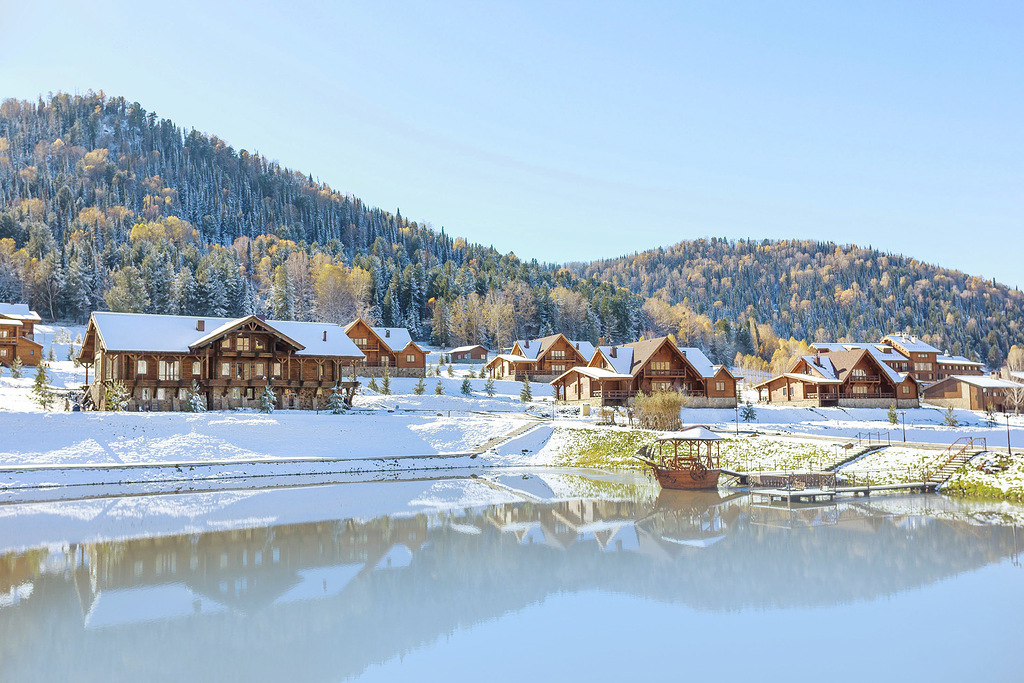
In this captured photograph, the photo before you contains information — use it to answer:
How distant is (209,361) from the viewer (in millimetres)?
48406

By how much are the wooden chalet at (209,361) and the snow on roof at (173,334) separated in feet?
0.19

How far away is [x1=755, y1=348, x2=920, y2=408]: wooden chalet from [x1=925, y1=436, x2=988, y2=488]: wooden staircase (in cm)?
2957

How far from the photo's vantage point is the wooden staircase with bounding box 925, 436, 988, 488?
30.8 m

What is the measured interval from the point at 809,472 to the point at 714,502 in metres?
6.59

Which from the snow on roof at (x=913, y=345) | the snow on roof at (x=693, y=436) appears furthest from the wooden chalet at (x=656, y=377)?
the snow on roof at (x=913, y=345)

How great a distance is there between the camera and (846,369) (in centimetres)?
6425

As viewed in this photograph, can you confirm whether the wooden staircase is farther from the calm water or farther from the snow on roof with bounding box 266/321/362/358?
the snow on roof with bounding box 266/321/362/358

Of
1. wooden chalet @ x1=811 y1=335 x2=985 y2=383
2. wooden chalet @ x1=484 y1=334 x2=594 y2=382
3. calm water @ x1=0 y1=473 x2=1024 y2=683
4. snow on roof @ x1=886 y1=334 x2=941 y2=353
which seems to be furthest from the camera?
snow on roof @ x1=886 y1=334 x2=941 y2=353

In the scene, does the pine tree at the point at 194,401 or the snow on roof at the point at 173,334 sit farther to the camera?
the snow on roof at the point at 173,334

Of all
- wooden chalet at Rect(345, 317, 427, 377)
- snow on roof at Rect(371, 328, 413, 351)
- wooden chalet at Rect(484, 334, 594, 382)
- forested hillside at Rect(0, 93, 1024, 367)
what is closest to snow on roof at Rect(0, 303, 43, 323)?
forested hillside at Rect(0, 93, 1024, 367)

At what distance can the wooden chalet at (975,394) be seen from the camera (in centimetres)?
6062

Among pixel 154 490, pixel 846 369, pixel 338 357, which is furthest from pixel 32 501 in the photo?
pixel 846 369

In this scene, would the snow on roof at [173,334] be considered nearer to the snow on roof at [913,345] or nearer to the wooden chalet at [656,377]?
the wooden chalet at [656,377]

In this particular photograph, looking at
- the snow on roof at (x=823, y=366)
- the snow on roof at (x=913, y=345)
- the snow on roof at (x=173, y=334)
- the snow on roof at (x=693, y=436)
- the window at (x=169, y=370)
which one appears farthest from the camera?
the snow on roof at (x=913, y=345)
